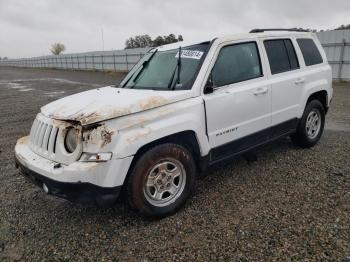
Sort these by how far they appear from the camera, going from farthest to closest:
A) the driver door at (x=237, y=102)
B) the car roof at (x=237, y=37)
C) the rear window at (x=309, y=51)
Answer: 1. the rear window at (x=309, y=51)
2. the car roof at (x=237, y=37)
3. the driver door at (x=237, y=102)

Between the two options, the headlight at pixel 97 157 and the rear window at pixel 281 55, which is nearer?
the headlight at pixel 97 157

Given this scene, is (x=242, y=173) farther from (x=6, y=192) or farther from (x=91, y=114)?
(x=6, y=192)

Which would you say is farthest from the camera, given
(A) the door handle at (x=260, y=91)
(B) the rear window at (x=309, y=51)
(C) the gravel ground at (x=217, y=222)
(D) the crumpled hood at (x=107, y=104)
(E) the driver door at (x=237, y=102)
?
(B) the rear window at (x=309, y=51)

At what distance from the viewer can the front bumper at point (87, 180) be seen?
2.61m

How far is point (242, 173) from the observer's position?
4.14 m

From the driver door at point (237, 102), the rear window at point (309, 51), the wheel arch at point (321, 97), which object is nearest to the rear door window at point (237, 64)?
the driver door at point (237, 102)

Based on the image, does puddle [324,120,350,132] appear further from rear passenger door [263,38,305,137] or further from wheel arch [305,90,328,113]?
Answer: rear passenger door [263,38,305,137]

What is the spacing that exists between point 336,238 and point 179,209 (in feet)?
4.97

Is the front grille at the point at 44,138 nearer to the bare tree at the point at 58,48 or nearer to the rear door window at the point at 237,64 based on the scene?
the rear door window at the point at 237,64

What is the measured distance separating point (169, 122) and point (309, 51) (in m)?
3.04

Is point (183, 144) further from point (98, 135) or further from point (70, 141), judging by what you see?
point (70, 141)

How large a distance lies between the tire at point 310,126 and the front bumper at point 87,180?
123 inches

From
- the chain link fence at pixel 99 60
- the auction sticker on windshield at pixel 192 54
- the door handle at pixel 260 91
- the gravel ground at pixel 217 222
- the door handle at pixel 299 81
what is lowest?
the gravel ground at pixel 217 222

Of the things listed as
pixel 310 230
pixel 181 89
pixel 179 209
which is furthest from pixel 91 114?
pixel 310 230
